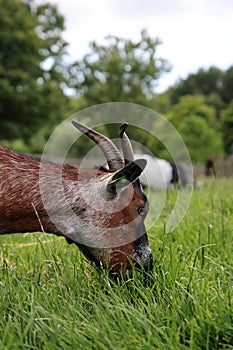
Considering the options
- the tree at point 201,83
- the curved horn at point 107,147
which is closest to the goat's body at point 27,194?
the curved horn at point 107,147

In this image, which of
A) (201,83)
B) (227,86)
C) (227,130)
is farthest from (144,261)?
(201,83)

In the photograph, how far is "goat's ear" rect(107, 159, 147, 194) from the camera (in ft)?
9.74

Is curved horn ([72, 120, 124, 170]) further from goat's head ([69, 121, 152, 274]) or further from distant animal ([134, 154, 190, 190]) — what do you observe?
distant animal ([134, 154, 190, 190])

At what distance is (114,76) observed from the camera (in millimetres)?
38250

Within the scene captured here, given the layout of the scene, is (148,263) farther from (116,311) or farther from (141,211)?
(116,311)

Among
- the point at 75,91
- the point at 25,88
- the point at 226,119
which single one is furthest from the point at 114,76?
the point at 25,88

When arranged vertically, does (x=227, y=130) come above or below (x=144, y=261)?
above

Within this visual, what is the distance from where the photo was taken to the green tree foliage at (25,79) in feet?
87.4

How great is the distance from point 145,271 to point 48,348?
45.7 inches

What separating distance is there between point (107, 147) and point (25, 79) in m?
24.7

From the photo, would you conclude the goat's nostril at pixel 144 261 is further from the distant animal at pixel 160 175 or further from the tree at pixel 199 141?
the tree at pixel 199 141

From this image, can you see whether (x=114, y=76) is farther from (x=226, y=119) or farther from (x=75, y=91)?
(x=226, y=119)

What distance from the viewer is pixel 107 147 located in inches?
130

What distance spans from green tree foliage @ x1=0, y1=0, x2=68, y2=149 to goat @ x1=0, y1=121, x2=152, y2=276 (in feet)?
77.1
